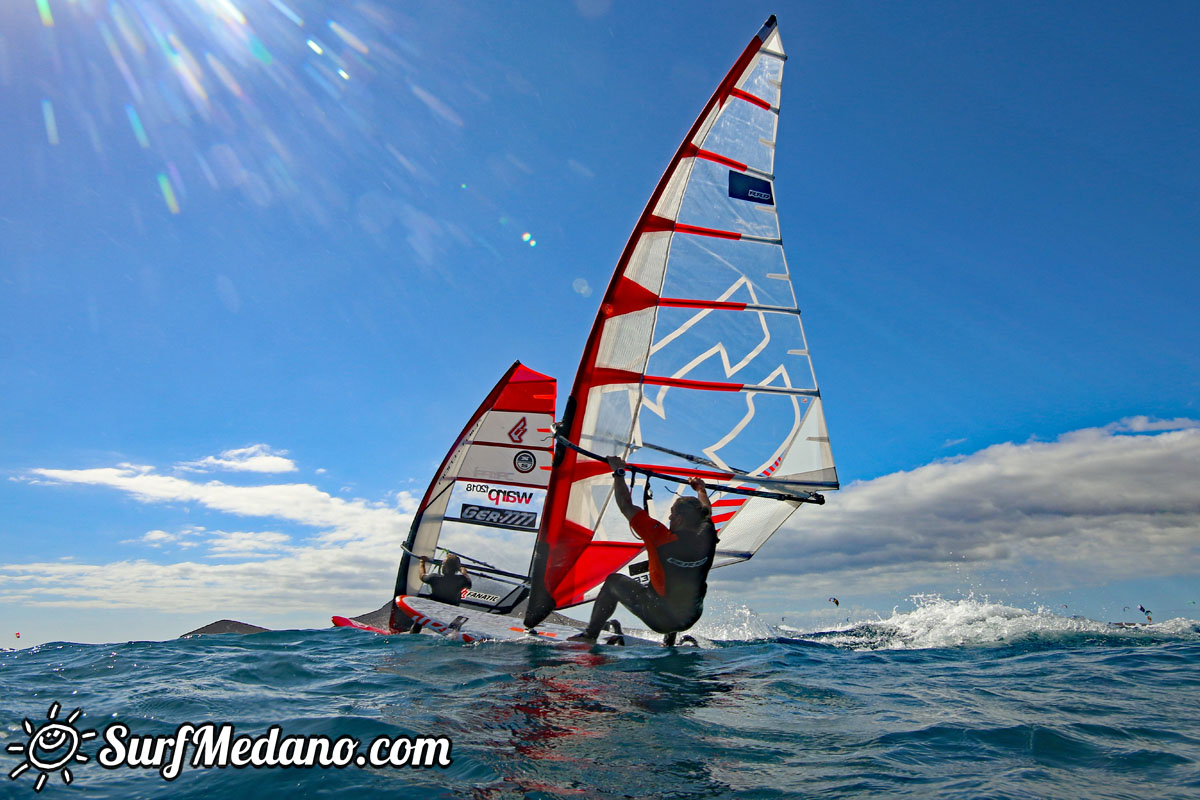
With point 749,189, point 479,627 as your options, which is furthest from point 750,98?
point 479,627

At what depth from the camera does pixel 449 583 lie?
12047 millimetres

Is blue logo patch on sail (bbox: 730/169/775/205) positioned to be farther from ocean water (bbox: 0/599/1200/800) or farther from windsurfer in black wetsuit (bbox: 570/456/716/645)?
ocean water (bbox: 0/599/1200/800)

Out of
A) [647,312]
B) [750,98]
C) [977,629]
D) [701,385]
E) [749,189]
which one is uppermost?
[750,98]

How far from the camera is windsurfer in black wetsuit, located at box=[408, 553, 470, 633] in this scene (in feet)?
39.3

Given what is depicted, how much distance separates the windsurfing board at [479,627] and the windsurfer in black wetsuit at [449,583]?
1.33 meters

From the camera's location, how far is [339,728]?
395 centimetres

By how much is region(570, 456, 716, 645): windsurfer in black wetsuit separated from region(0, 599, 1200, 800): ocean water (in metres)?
0.52

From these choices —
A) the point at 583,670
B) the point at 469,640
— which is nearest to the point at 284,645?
the point at 469,640

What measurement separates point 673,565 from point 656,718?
282 cm

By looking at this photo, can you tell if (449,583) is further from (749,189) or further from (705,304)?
(749,189)

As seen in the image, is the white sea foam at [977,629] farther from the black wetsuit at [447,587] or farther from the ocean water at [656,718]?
the black wetsuit at [447,587]

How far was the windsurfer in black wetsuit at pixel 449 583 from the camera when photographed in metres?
12.0

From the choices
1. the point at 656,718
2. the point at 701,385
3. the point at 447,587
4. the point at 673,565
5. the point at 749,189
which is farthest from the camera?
the point at 447,587

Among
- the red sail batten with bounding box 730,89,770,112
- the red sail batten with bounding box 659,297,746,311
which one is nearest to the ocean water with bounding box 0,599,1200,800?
the red sail batten with bounding box 659,297,746,311
